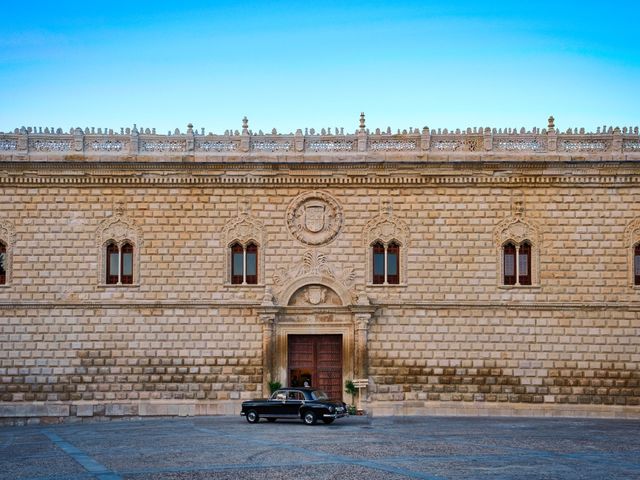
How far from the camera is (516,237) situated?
1218 inches

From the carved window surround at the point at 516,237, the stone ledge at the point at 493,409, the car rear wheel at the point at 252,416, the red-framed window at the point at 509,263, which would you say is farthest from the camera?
the red-framed window at the point at 509,263

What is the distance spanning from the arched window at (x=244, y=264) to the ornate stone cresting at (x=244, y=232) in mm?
146

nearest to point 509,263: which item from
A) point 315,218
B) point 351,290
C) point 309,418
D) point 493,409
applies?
point 493,409

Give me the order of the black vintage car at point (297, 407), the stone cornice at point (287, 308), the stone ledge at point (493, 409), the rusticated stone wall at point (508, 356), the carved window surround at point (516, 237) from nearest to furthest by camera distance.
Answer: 1. the black vintage car at point (297, 407)
2. the stone ledge at point (493, 409)
3. the rusticated stone wall at point (508, 356)
4. the stone cornice at point (287, 308)
5. the carved window surround at point (516, 237)

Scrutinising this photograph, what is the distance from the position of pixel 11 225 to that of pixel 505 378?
56.0 ft

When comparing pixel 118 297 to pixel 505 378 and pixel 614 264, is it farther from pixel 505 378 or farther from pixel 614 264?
pixel 614 264

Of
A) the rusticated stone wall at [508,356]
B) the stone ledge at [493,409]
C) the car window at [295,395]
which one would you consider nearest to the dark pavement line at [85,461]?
the car window at [295,395]

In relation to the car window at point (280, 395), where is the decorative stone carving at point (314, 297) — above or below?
above

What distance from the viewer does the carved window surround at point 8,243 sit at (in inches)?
1220

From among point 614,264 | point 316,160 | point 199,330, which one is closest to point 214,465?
point 199,330

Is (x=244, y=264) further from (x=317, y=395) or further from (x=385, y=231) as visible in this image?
(x=317, y=395)

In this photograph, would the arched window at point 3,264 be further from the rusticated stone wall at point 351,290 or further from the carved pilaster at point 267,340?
the carved pilaster at point 267,340

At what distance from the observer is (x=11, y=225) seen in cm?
3112

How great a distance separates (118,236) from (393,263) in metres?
9.21
